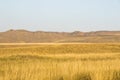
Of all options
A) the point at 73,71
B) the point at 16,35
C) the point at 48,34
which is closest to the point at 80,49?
the point at 73,71

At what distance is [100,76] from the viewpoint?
26.1 ft

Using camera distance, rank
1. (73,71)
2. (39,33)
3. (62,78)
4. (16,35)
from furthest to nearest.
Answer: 1. (39,33)
2. (16,35)
3. (73,71)
4. (62,78)

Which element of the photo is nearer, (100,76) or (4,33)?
(100,76)

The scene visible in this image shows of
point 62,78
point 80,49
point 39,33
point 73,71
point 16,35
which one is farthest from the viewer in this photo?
point 39,33

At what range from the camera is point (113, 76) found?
8258 millimetres

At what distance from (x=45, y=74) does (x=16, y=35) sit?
168m

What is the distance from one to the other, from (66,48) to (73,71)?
3856cm

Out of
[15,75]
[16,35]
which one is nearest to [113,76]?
[15,75]

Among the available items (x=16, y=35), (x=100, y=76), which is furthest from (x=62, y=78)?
(x=16, y=35)

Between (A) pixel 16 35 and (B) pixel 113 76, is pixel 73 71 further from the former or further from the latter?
(A) pixel 16 35

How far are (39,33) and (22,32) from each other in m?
11.1

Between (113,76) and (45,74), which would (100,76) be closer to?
(113,76)

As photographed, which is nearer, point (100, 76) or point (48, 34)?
point (100, 76)

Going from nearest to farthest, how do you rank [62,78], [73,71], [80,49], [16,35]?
[62,78] → [73,71] → [80,49] → [16,35]
